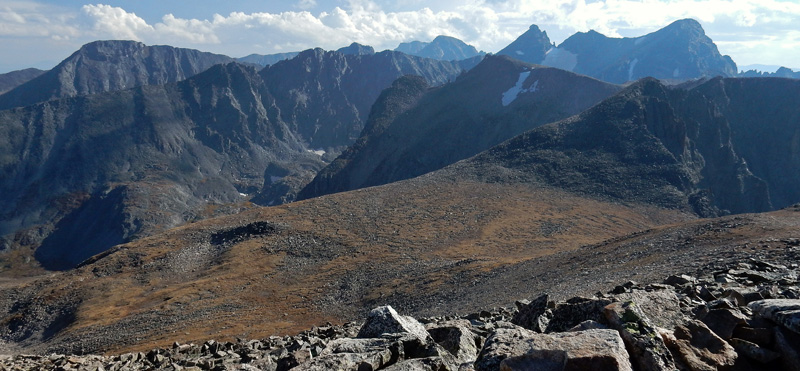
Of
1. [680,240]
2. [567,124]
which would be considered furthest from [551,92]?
[680,240]

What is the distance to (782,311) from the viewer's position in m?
9.34

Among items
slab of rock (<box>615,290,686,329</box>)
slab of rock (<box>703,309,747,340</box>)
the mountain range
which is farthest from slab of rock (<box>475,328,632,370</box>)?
the mountain range

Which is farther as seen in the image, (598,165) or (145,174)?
(145,174)

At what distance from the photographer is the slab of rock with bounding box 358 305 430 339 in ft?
38.3

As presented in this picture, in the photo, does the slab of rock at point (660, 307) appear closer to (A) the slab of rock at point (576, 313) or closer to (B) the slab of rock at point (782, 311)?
(A) the slab of rock at point (576, 313)

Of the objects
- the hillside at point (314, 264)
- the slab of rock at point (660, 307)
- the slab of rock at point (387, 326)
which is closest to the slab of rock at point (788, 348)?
the slab of rock at point (660, 307)

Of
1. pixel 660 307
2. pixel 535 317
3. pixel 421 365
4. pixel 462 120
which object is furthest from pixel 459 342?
pixel 462 120

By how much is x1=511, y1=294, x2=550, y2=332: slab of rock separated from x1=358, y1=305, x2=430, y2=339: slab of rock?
2736 mm

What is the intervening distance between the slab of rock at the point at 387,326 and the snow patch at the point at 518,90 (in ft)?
470

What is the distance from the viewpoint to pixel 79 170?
196375 mm

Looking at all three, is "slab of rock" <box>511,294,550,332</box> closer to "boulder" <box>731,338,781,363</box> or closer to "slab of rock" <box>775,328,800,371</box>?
"boulder" <box>731,338,781,363</box>

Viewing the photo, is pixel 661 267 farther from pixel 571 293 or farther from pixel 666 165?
pixel 666 165

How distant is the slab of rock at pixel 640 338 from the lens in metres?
7.70

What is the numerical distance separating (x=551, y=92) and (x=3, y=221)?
606 feet
